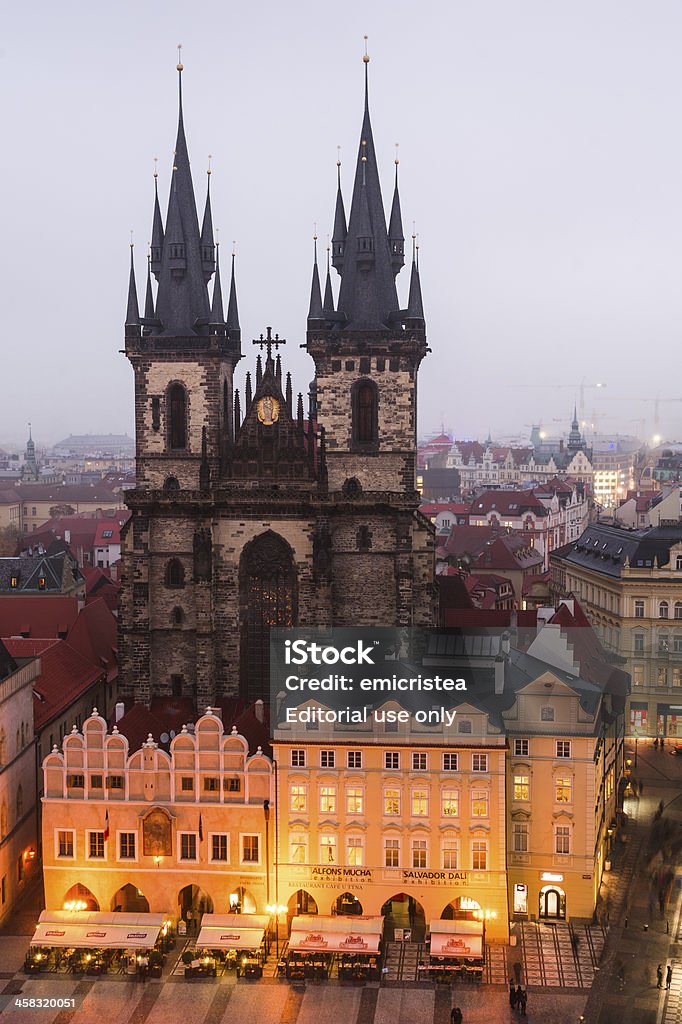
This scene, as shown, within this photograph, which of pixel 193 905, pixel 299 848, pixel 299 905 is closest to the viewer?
pixel 299 848

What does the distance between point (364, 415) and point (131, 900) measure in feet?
104

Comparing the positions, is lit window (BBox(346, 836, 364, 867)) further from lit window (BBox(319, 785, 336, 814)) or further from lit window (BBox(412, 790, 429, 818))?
lit window (BBox(412, 790, 429, 818))

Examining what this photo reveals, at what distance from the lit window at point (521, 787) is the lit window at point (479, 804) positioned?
101 inches

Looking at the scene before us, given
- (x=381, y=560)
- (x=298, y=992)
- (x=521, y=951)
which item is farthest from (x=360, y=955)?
(x=381, y=560)

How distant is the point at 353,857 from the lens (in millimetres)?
57312

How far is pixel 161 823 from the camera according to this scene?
190 feet

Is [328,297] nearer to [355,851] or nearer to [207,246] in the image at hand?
[207,246]

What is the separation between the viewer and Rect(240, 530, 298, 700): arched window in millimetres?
72688

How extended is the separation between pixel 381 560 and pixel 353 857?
20.7 metres

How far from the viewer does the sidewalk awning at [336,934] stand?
176 ft

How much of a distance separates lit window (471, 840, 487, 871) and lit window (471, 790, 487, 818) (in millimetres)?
1276

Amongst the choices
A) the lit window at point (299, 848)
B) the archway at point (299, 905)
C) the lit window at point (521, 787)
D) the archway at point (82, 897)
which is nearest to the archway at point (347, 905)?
the archway at point (299, 905)

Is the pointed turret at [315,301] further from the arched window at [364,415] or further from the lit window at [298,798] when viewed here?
the lit window at [298,798]

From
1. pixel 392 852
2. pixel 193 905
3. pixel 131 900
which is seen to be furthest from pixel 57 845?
pixel 392 852
